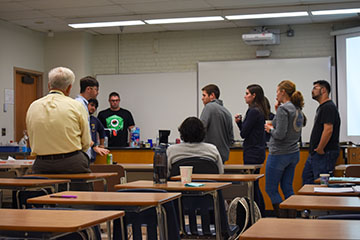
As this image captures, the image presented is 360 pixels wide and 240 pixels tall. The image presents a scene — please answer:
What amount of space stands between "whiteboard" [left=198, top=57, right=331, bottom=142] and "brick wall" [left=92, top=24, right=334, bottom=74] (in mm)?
174

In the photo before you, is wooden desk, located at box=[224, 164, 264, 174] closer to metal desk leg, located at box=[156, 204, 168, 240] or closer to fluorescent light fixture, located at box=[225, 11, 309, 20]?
metal desk leg, located at box=[156, 204, 168, 240]

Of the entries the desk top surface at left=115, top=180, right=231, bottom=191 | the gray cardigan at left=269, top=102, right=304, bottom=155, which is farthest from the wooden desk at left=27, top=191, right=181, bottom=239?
the gray cardigan at left=269, top=102, right=304, bottom=155

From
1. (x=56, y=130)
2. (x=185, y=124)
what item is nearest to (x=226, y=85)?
(x=185, y=124)

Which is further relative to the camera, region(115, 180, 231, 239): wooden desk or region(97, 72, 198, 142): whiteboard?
region(97, 72, 198, 142): whiteboard

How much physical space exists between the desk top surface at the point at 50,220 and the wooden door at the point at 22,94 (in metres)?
7.87

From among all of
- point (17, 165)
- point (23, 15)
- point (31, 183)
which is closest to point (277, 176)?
point (17, 165)

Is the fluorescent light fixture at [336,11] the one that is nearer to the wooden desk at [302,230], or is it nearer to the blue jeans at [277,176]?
the blue jeans at [277,176]

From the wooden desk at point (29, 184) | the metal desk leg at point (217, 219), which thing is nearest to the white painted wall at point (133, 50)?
the wooden desk at point (29, 184)

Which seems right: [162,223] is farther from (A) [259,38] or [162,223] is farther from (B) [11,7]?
(A) [259,38]

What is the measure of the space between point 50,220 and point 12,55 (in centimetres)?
807

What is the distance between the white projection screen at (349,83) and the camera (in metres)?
9.06

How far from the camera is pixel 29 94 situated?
1033 cm

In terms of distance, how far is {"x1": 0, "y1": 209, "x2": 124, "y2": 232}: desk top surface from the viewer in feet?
6.04

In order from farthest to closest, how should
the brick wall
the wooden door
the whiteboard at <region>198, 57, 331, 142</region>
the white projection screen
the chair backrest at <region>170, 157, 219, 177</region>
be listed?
the wooden door
the brick wall
the whiteboard at <region>198, 57, 331, 142</region>
the white projection screen
the chair backrest at <region>170, 157, 219, 177</region>
